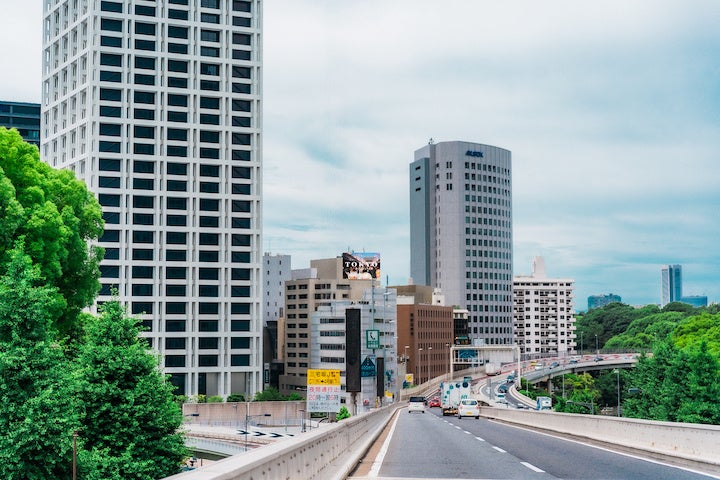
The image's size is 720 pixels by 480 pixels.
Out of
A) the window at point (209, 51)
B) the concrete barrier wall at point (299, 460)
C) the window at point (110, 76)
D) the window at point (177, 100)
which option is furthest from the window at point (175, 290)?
the concrete barrier wall at point (299, 460)

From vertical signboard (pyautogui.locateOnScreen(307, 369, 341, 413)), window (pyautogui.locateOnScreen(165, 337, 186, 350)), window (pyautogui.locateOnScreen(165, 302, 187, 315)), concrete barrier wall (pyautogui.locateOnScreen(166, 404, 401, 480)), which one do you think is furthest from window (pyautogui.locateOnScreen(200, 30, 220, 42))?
concrete barrier wall (pyautogui.locateOnScreen(166, 404, 401, 480))

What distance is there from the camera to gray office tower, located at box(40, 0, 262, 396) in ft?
397

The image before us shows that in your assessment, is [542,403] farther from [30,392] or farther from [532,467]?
[532,467]

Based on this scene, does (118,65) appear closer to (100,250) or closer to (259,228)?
(259,228)

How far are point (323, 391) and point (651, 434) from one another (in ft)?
53.5

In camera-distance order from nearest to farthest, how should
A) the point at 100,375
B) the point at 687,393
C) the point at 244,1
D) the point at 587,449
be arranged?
the point at 587,449, the point at 100,375, the point at 687,393, the point at 244,1

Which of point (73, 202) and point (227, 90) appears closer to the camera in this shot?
point (73, 202)

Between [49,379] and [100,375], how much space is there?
13.0ft

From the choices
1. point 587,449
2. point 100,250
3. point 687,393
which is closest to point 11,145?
point 100,250

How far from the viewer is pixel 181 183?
125m

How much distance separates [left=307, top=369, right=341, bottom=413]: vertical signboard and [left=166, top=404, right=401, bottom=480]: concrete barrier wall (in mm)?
11013

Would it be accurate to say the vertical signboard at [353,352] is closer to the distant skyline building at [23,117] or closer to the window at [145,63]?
the window at [145,63]

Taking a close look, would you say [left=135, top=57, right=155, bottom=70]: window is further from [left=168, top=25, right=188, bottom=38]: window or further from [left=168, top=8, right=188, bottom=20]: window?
[left=168, top=8, right=188, bottom=20]: window

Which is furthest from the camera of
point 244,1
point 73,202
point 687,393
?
point 244,1
